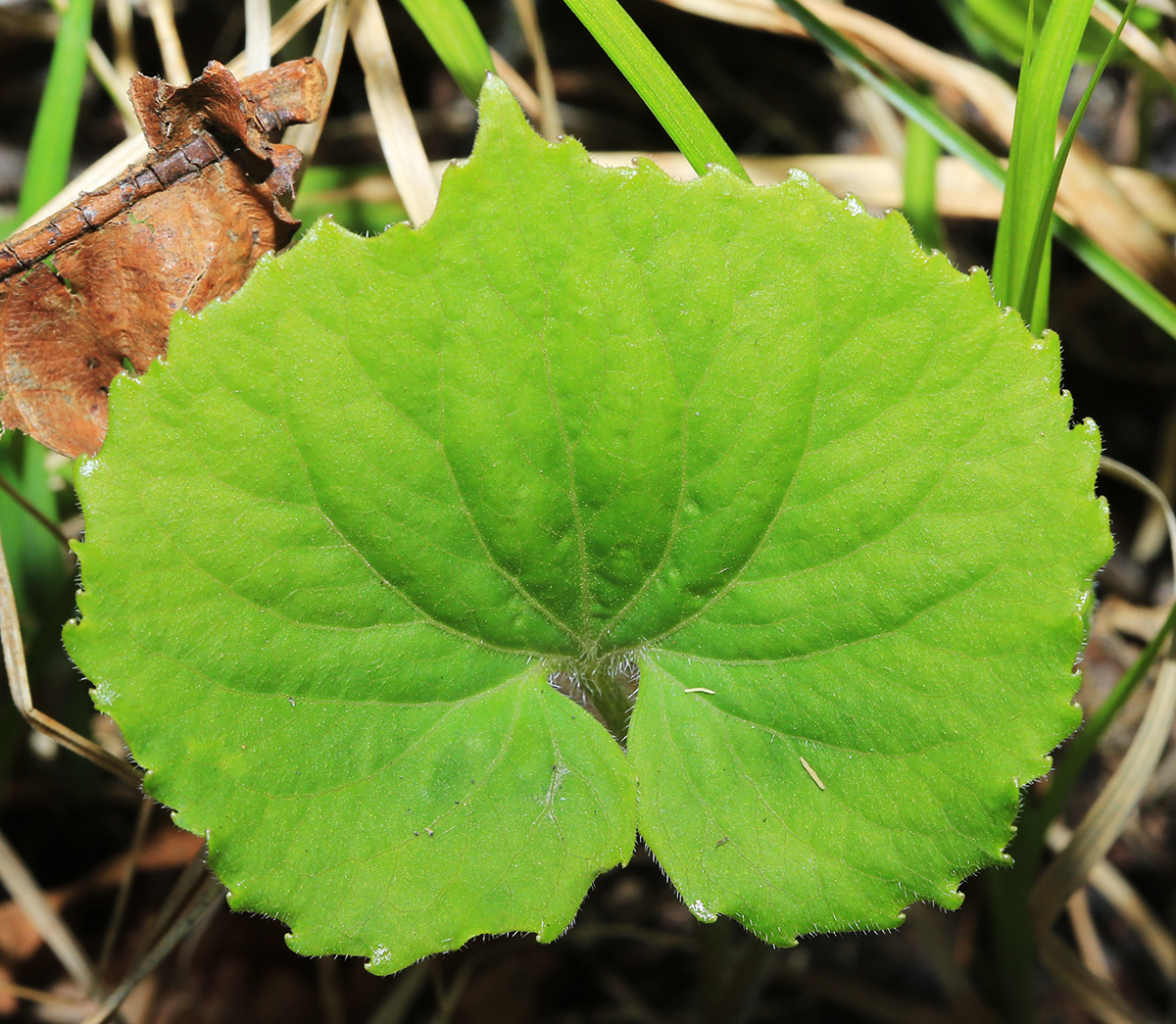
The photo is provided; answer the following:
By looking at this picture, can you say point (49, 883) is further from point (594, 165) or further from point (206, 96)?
point (594, 165)

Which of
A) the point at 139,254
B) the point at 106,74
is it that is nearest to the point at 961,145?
the point at 139,254

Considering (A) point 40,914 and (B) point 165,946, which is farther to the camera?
(A) point 40,914

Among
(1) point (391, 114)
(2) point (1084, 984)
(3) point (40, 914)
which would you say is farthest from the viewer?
(2) point (1084, 984)

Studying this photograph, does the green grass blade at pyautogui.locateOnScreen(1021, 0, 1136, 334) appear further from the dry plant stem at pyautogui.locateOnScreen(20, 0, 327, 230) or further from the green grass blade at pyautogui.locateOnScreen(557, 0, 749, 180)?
the dry plant stem at pyautogui.locateOnScreen(20, 0, 327, 230)

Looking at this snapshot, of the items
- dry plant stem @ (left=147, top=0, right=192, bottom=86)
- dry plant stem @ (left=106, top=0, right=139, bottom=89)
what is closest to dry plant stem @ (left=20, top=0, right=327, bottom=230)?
dry plant stem @ (left=147, top=0, right=192, bottom=86)

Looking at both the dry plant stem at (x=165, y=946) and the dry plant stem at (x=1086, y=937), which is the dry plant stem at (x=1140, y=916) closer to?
the dry plant stem at (x=1086, y=937)

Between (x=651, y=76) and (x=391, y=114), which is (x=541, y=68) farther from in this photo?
(x=651, y=76)

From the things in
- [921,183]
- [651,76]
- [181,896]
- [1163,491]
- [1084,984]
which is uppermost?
[651,76]
